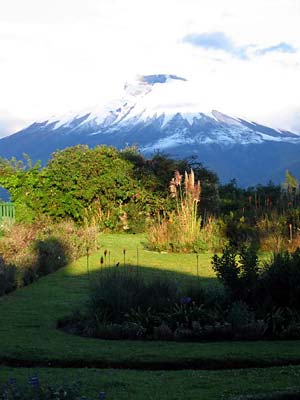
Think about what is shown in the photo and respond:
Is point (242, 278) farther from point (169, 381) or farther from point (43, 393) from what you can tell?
point (43, 393)

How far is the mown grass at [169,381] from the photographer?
536 cm

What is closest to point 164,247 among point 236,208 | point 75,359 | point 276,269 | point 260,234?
point 260,234

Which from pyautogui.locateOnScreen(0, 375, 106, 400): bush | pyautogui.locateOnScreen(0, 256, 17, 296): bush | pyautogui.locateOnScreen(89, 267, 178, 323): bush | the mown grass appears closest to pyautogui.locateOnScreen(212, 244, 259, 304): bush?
pyautogui.locateOnScreen(89, 267, 178, 323): bush

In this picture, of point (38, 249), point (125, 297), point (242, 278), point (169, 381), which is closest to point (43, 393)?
point (169, 381)

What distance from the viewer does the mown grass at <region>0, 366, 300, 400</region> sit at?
5355 millimetres

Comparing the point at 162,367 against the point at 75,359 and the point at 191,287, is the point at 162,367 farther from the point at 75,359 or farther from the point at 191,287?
the point at 191,287

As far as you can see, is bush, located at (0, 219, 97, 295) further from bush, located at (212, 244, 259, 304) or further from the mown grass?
the mown grass

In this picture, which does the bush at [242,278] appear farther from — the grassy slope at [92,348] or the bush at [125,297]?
the grassy slope at [92,348]

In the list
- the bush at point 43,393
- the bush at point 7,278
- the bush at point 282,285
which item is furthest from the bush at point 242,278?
the bush at point 43,393

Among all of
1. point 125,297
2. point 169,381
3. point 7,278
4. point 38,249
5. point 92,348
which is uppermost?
point 38,249

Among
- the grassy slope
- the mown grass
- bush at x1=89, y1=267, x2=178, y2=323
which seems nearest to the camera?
the mown grass

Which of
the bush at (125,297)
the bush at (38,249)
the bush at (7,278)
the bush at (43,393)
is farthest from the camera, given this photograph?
the bush at (38,249)

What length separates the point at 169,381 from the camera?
5.76 metres

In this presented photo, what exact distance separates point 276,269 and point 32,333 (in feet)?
8.48
